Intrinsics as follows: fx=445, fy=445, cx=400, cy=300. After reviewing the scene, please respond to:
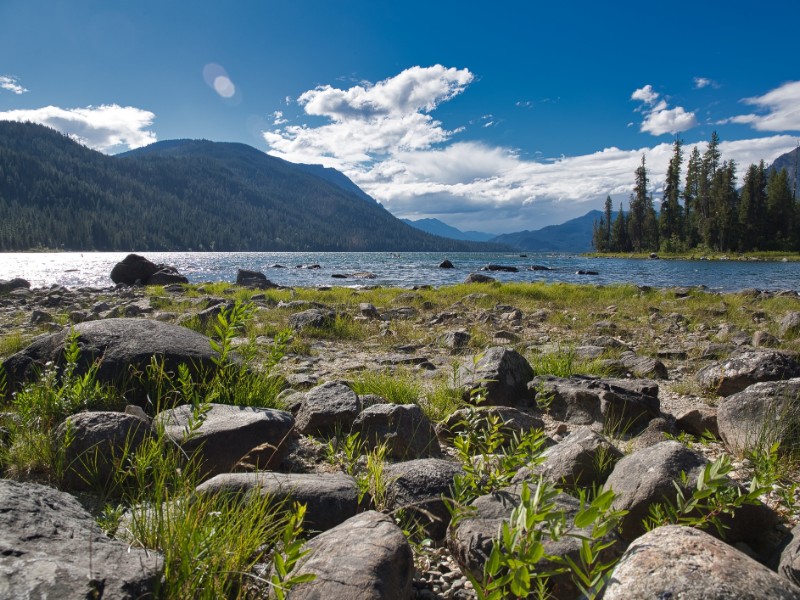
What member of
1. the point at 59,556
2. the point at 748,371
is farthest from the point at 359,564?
the point at 748,371

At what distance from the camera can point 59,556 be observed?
1.88 m

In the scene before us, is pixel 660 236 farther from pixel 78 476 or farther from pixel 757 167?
pixel 78 476

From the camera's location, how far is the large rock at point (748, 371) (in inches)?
225

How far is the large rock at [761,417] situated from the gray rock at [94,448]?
5159 millimetres

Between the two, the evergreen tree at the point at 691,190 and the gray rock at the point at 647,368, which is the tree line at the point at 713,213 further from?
the gray rock at the point at 647,368

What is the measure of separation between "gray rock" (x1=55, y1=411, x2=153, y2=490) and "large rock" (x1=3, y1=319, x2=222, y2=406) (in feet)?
4.64

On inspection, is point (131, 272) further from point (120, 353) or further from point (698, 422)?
point (698, 422)

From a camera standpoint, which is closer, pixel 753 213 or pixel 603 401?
pixel 603 401

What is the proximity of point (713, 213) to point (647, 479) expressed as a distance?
3969 inches

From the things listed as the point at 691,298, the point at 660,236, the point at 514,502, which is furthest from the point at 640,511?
the point at 660,236

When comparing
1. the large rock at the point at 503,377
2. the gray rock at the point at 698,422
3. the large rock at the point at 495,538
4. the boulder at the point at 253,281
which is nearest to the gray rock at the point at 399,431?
the large rock at the point at 503,377

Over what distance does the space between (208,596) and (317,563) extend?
0.50 metres

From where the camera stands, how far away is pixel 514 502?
9.05 feet

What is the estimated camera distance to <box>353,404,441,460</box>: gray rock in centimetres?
430
